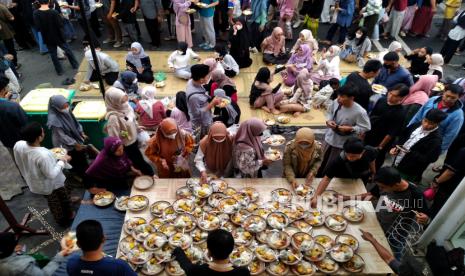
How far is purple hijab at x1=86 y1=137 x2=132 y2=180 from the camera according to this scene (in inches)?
180

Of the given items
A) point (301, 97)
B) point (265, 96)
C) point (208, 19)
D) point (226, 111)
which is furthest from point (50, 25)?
point (301, 97)

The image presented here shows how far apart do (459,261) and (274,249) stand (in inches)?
78.8

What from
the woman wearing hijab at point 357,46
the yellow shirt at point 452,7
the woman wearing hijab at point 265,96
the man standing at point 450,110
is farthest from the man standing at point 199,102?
the yellow shirt at point 452,7

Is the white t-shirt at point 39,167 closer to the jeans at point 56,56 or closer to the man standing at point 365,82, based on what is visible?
the man standing at point 365,82

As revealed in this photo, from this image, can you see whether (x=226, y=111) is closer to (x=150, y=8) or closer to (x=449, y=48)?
(x=150, y=8)

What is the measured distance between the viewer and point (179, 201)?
4.33 meters

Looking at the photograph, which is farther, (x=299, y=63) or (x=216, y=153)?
(x=299, y=63)

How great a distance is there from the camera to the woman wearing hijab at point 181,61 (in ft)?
28.8

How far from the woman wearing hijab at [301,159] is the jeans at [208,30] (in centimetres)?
615

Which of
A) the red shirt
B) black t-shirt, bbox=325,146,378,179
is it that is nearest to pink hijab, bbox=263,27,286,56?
the red shirt

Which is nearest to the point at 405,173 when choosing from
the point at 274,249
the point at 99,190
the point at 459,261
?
the point at 459,261

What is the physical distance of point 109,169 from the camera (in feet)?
15.5

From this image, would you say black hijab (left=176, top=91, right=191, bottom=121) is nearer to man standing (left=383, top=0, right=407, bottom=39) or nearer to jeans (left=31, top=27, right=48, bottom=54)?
jeans (left=31, top=27, right=48, bottom=54)

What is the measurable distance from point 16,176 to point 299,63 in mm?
6274
